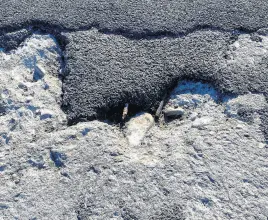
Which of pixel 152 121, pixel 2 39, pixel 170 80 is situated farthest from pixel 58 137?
pixel 2 39

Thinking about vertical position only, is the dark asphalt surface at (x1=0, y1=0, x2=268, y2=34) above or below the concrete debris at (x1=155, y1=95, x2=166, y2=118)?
above

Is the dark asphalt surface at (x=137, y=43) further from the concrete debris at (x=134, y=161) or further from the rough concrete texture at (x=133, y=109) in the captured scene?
the concrete debris at (x=134, y=161)

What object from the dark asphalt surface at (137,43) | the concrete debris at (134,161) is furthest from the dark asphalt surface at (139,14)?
the concrete debris at (134,161)

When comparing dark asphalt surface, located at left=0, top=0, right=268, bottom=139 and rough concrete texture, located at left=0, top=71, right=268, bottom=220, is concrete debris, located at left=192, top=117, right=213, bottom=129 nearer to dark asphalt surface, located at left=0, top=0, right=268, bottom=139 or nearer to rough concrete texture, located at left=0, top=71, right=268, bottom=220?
rough concrete texture, located at left=0, top=71, right=268, bottom=220

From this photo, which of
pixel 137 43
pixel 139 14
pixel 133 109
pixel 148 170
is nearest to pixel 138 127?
pixel 133 109

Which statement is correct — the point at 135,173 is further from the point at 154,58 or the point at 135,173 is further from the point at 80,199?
the point at 154,58

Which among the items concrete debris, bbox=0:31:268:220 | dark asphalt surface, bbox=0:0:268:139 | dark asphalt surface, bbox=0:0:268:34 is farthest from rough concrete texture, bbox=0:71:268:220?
dark asphalt surface, bbox=0:0:268:34

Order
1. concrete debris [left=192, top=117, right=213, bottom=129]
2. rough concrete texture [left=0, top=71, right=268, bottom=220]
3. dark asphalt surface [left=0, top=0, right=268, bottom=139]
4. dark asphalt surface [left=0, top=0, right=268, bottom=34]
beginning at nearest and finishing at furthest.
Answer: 1. rough concrete texture [left=0, top=71, right=268, bottom=220]
2. concrete debris [left=192, top=117, right=213, bottom=129]
3. dark asphalt surface [left=0, top=0, right=268, bottom=139]
4. dark asphalt surface [left=0, top=0, right=268, bottom=34]
